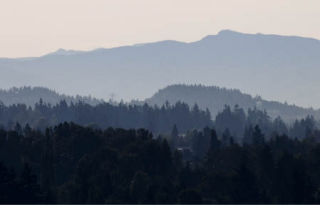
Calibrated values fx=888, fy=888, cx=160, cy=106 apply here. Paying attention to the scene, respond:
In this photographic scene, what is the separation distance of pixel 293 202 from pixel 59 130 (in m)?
67.7

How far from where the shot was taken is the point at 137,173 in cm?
12375

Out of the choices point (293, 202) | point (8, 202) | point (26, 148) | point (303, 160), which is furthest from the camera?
point (26, 148)

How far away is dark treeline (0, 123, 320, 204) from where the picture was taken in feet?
350

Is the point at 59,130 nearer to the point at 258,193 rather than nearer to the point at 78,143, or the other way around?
the point at 78,143

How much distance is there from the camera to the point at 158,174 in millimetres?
136125

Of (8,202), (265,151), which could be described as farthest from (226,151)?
(8,202)

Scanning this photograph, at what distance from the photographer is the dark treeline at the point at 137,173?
107 meters

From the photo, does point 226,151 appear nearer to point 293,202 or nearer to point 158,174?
point 158,174

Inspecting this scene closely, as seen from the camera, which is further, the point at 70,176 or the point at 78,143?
the point at 78,143

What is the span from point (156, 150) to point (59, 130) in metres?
31.8

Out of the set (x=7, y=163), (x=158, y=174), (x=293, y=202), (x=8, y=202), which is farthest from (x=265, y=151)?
Result: (x=8, y=202)

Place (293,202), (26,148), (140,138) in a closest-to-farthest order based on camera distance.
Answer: (293,202), (26,148), (140,138)

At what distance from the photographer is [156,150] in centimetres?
14250

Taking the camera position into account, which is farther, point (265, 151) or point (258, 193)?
point (265, 151)
